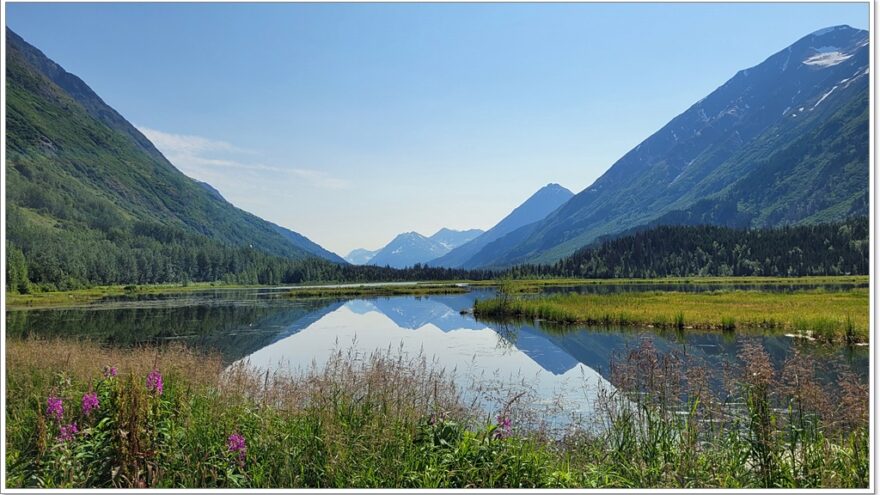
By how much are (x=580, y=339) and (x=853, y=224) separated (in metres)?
193

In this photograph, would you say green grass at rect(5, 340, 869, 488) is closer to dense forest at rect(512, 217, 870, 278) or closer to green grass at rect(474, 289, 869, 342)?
green grass at rect(474, 289, 869, 342)

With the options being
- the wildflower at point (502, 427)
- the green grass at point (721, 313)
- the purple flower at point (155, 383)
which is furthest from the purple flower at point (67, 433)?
the green grass at point (721, 313)

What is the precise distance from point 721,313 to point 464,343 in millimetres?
21990

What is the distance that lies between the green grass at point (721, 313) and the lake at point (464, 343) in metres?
2.66

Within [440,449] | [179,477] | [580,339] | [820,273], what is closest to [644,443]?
[440,449]

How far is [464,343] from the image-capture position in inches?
1577

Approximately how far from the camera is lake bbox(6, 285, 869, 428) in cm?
2170

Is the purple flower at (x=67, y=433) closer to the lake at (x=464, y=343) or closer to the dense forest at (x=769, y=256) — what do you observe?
the lake at (x=464, y=343)

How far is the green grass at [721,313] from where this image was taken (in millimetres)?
36219

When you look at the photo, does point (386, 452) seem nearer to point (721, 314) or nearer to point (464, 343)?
point (464, 343)

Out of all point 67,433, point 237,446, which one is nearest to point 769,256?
point 237,446

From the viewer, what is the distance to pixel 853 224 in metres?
186

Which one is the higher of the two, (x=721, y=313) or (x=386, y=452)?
(x=386, y=452)

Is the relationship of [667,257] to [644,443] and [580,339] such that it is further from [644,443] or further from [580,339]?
[644,443]
